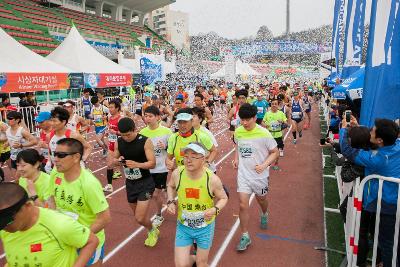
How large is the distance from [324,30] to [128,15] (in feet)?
249

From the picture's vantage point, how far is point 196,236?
360cm

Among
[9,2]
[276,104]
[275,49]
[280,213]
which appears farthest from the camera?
[275,49]

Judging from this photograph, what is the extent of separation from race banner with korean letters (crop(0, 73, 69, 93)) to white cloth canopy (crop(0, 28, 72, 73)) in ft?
0.55

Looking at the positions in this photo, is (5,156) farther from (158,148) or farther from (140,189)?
(140,189)

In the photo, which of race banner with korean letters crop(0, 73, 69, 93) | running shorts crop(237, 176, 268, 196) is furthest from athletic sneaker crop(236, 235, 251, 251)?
race banner with korean letters crop(0, 73, 69, 93)

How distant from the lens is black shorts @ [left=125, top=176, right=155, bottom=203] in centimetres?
496

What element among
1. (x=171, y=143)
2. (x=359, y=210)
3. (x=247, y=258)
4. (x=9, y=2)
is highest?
(x=9, y=2)

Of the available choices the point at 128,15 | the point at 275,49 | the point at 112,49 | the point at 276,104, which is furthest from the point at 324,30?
the point at 276,104

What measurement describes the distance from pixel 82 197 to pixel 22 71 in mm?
11229

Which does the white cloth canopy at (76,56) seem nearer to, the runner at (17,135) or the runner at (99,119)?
the runner at (99,119)

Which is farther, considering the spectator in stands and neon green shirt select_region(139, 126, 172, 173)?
neon green shirt select_region(139, 126, 172, 173)

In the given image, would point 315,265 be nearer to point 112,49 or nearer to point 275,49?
point 112,49

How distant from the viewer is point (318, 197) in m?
7.41

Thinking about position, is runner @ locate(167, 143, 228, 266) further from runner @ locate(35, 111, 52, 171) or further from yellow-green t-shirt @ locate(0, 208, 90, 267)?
runner @ locate(35, 111, 52, 171)
